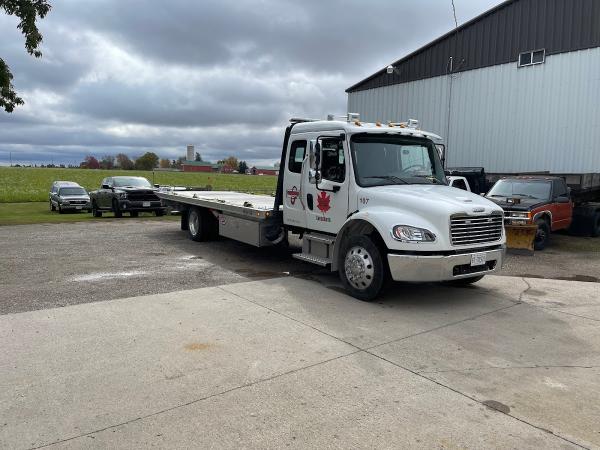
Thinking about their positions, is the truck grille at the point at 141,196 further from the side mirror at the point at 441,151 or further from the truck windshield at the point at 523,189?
the side mirror at the point at 441,151

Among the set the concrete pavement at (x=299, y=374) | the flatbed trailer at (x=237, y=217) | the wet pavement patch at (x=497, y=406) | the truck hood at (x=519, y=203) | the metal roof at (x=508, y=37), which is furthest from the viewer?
the metal roof at (x=508, y=37)

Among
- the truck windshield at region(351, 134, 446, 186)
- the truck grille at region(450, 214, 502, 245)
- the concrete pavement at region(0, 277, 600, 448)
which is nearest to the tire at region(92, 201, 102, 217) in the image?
the concrete pavement at region(0, 277, 600, 448)

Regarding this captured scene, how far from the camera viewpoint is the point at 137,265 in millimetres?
9312

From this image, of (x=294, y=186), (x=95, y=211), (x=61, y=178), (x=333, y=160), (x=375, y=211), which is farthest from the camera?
(x=61, y=178)

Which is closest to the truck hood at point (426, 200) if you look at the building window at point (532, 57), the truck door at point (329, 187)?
the truck door at point (329, 187)

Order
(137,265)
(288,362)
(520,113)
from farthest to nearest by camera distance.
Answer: (520,113) → (137,265) → (288,362)

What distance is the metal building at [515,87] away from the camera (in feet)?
57.2

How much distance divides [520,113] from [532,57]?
7.06ft

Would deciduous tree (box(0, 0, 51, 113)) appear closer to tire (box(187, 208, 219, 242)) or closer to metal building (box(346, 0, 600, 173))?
tire (box(187, 208, 219, 242))

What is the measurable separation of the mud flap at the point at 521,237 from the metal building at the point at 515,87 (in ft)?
26.5

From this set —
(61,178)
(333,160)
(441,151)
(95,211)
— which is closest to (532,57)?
(441,151)

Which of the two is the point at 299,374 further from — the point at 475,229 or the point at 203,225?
the point at 203,225

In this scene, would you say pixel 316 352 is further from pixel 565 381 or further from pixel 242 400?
pixel 565 381

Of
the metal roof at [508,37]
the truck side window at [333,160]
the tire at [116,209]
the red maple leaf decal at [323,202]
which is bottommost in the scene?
the tire at [116,209]
